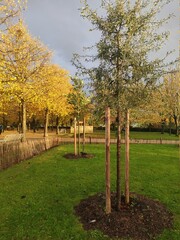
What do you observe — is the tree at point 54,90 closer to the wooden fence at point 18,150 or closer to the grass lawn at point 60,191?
the wooden fence at point 18,150

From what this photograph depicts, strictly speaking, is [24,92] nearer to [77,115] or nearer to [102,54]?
[77,115]

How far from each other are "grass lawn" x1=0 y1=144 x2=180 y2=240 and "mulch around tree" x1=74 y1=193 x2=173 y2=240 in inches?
10.7

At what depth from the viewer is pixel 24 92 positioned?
21.2m

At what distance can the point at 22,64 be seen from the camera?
21859mm

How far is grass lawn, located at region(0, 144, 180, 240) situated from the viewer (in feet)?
23.1

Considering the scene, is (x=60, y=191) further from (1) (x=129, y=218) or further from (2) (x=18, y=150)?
(2) (x=18, y=150)

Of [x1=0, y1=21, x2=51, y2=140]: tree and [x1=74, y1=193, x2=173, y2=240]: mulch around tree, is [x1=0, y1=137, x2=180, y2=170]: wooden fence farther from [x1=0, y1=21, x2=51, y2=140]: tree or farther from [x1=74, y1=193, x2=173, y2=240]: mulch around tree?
[x1=74, y1=193, x2=173, y2=240]: mulch around tree

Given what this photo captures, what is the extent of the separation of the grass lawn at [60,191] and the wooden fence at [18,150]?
649 mm

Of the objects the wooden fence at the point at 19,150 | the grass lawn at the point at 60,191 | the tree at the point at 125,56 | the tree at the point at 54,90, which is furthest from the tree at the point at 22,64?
the tree at the point at 125,56

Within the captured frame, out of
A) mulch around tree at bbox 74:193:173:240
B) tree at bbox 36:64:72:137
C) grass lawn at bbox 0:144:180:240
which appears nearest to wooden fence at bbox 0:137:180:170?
grass lawn at bbox 0:144:180:240

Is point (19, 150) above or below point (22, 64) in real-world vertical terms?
below

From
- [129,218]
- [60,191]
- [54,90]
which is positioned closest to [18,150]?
[60,191]

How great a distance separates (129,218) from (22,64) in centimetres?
1808

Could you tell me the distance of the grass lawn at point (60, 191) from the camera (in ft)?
23.1
